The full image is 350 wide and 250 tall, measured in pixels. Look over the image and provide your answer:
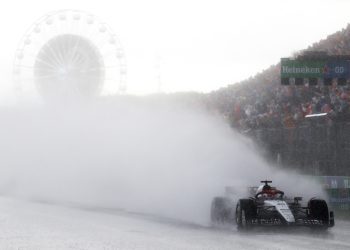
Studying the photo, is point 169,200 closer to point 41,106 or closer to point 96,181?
point 96,181

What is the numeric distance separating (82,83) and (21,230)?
127 ft

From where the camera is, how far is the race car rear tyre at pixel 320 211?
2134 cm

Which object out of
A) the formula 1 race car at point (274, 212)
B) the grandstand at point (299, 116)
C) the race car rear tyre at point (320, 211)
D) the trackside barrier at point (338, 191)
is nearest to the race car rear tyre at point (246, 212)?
the formula 1 race car at point (274, 212)

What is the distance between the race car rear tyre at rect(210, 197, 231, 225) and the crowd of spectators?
9.91 m

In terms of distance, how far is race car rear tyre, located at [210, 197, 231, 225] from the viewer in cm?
2271

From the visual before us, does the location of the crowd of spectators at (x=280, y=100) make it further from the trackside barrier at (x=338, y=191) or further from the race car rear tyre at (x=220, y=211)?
the race car rear tyre at (x=220, y=211)

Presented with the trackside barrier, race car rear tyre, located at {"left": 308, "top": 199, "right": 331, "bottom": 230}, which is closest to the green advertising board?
the trackside barrier

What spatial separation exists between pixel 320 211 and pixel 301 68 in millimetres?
16217

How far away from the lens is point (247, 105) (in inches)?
1670

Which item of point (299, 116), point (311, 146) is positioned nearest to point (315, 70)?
point (299, 116)

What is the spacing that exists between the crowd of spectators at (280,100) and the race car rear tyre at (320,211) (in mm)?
10949

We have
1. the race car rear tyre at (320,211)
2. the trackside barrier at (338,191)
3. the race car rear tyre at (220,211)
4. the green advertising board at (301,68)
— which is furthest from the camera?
the green advertising board at (301,68)

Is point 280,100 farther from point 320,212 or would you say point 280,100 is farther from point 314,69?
point 320,212

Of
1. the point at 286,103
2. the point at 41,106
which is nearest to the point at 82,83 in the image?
the point at 41,106
